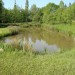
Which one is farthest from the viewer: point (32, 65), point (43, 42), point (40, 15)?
point (40, 15)

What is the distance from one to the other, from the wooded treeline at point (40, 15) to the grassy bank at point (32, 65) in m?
36.5

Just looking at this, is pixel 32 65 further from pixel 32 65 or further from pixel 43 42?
pixel 43 42

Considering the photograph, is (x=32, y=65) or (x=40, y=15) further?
(x=40, y=15)

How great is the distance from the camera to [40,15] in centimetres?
7888

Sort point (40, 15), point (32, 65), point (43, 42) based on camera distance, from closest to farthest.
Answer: point (32, 65)
point (43, 42)
point (40, 15)

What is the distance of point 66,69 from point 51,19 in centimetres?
5267

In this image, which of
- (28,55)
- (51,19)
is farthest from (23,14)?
(28,55)

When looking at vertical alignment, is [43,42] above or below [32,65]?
below

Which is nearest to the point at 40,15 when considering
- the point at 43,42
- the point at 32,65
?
the point at 43,42

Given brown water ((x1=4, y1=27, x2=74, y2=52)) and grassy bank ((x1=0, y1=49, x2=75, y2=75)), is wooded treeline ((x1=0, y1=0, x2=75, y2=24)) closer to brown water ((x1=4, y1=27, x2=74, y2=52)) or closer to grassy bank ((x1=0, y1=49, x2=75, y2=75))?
brown water ((x1=4, y1=27, x2=74, y2=52))

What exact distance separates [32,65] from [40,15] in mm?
68521

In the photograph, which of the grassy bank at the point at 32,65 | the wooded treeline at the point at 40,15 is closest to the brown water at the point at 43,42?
the grassy bank at the point at 32,65

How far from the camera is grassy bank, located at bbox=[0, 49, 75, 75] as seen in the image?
10180mm

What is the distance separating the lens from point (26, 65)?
36.5 feet
